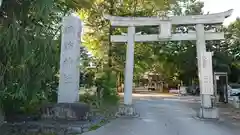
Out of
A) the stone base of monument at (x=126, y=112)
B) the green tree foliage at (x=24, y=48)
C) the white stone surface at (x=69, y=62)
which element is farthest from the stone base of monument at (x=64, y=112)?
the stone base of monument at (x=126, y=112)

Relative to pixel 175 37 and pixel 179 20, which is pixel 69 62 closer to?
pixel 175 37

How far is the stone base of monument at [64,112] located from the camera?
26.8 ft

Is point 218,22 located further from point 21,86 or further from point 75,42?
point 21,86

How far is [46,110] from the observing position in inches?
327

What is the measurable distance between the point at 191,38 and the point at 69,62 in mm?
5209

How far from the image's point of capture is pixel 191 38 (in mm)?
11266

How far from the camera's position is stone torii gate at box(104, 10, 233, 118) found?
34.4 feet

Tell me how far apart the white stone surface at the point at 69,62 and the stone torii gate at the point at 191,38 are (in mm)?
2585

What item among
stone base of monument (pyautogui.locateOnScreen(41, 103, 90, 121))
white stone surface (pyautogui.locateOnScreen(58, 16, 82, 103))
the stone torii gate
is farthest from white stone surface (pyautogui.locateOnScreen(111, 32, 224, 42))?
stone base of monument (pyautogui.locateOnScreen(41, 103, 90, 121))

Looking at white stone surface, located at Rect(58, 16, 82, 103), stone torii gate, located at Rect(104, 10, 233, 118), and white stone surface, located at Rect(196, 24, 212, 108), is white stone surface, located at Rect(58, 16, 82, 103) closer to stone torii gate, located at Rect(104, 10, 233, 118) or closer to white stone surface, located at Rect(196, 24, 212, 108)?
stone torii gate, located at Rect(104, 10, 233, 118)

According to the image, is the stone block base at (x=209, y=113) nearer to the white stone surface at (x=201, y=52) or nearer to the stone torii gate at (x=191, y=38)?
Result: the stone torii gate at (x=191, y=38)

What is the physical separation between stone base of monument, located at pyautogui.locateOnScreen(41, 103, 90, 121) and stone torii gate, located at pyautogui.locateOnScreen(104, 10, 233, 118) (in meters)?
2.98

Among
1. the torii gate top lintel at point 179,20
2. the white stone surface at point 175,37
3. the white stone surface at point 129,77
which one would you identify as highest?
the torii gate top lintel at point 179,20

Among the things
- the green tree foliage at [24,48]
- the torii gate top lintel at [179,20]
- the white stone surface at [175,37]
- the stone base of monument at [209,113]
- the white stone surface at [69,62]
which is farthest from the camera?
the white stone surface at [175,37]
